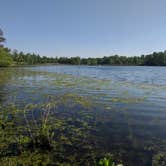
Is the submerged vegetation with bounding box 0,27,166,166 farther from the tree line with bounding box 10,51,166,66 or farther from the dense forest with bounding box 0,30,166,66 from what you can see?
the tree line with bounding box 10,51,166,66

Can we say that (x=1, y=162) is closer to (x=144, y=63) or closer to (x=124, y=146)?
(x=124, y=146)

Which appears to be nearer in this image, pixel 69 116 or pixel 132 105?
pixel 69 116

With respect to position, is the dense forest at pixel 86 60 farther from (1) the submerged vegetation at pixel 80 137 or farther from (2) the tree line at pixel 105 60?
(1) the submerged vegetation at pixel 80 137

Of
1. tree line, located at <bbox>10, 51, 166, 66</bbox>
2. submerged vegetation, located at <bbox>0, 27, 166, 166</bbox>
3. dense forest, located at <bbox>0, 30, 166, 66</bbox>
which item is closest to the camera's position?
submerged vegetation, located at <bbox>0, 27, 166, 166</bbox>

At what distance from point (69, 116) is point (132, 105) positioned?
15.5 ft

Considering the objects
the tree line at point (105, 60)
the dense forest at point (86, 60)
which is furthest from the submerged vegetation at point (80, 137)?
the tree line at point (105, 60)

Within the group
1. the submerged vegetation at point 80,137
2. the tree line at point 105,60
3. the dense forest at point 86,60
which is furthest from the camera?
the tree line at point 105,60

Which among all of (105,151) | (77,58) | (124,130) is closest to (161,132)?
(124,130)

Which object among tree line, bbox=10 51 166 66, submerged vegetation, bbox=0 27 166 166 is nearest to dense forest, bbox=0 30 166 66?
tree line, bbox=10 51 166 66

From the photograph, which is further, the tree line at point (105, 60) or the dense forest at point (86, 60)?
the tree line at point (105, 60)

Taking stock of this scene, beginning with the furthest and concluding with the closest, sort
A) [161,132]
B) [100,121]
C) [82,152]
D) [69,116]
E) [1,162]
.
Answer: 1. [69,116]
2. [100,121]
3. [161,132]
4. [82,152]
5. [1,162]

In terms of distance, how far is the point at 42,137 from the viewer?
20.1 ft

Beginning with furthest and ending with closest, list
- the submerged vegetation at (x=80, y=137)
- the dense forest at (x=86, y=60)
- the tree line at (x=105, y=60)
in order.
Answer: the tree line at (x=105, y=60) < the dense forest at (x=86, y=60) < the submerged vegetation at (x=80, y=137)

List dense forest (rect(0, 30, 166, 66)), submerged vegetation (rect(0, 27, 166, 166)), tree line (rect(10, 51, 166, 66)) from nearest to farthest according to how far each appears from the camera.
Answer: submerged vegetation (rect(0, 27, 166, 166))
dense forest (rect(0, 30, 166, 66))
tree line (rect(10, 51, 166, 66))
